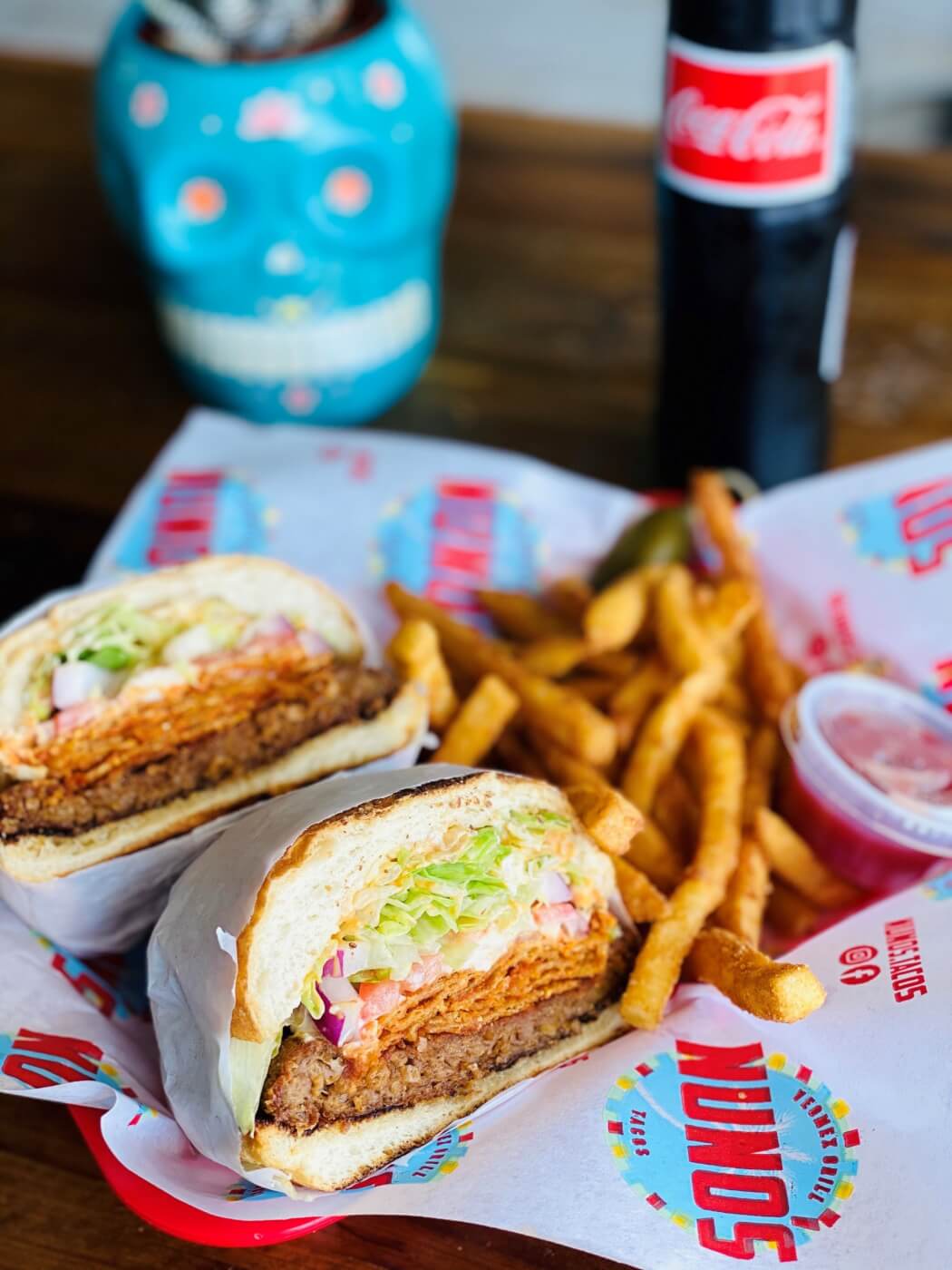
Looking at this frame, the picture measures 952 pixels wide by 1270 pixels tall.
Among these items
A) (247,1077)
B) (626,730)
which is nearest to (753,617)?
(626,730)

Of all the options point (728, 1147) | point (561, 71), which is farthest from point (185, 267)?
point (561, 71)

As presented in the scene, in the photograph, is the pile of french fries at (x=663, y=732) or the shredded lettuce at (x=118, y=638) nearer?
the pile of french fries at (x=663, y=732)

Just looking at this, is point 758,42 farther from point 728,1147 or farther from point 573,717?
point 728,1147

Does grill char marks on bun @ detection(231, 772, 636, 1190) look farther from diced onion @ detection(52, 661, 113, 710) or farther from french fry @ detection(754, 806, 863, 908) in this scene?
diced onion @ detection(52, 661, 113, 710)

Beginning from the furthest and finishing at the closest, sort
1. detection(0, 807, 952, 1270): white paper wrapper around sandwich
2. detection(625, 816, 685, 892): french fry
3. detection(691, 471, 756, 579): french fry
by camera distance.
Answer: detection(691, 471, 756, 579): french fry, detection(625, 816, 685, 892): french fry, detection(0, 807, 952, 1270): white paper wrapper around sandwich

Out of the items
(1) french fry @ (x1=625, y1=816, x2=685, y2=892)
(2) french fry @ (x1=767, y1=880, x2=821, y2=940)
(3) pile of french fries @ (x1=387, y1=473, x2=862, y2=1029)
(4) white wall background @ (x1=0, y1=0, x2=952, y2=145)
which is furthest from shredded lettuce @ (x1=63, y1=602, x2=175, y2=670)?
(4) white wall background @ (x1=0, y1=0, x2=952, y2=145)

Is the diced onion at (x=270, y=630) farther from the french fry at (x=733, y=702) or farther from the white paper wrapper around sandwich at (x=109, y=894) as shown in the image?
the french fry at (x=733, y=702)

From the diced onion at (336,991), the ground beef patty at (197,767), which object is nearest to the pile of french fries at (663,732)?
the ground beef patty at (197,767)
